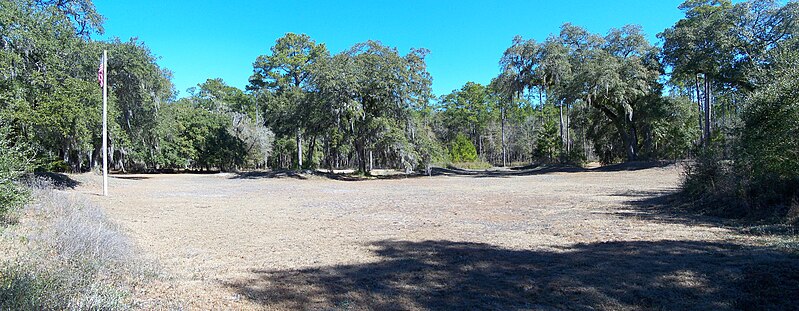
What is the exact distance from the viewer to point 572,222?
942 centimetres

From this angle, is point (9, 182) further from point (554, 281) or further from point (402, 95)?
point (402, 95)

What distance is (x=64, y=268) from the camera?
13.9ft

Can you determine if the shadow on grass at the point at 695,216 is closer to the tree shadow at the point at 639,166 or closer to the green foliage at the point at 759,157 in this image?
the green foliage at the point at 759,157

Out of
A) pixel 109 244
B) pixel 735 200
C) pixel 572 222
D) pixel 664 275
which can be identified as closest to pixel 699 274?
pixel 664 275

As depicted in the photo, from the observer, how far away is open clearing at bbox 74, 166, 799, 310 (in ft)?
14.1

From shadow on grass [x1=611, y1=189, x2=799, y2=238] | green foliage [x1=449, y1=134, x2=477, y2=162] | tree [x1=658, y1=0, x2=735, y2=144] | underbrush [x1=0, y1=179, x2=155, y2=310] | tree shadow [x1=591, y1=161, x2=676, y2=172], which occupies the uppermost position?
tree [x1=658, y1=0, x2=735, y2=144]

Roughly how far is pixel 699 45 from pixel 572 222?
22.6m

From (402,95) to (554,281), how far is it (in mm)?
25595

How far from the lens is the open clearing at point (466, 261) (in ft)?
14.1

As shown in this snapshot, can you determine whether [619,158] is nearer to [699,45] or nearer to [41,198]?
[699,45]

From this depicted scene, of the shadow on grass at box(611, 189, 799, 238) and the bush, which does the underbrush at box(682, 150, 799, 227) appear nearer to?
the shadow on grass at box(611, 189, 799, 238)

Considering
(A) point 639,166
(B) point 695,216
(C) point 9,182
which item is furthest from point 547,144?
(C) point 9,182

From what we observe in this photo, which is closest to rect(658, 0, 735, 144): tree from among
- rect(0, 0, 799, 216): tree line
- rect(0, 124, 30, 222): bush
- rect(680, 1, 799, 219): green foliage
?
rect(0, 0, 799, 216): tree line

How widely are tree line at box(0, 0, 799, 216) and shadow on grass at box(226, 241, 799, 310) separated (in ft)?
15.1
